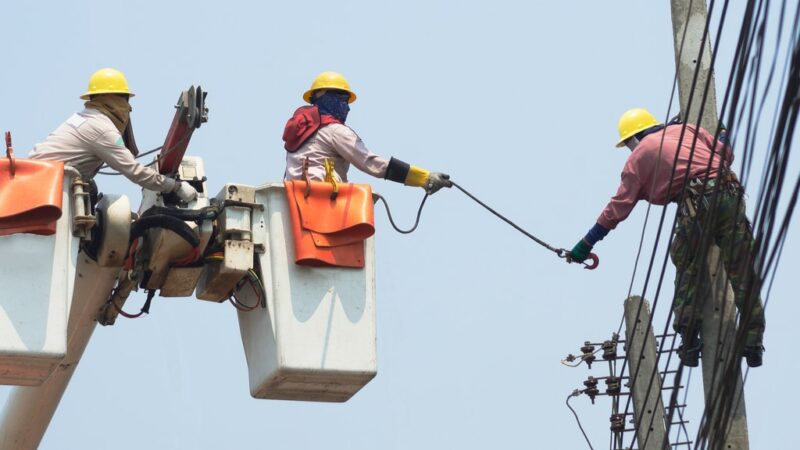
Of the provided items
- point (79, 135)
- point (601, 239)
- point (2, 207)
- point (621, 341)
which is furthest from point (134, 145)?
point (621, 341)

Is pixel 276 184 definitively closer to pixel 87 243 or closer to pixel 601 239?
pixel 87 243

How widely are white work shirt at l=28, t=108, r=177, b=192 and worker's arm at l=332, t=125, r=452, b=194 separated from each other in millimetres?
1239

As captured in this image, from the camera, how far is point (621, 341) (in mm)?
12352

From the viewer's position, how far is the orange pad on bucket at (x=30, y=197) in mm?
9305

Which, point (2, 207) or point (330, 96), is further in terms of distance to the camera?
point (330, 96)

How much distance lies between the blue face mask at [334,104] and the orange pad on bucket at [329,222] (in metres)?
0.92

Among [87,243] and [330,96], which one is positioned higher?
[330,96]

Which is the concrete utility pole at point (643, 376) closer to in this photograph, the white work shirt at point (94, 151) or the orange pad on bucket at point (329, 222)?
the orange pad on bucket at point (329, 222)

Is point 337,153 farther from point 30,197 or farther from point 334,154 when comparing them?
point 30,197

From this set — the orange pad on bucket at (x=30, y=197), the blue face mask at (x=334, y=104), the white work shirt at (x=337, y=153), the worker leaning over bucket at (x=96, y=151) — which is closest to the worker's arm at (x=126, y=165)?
the worker leaning over bucket at (x=96, y=151)

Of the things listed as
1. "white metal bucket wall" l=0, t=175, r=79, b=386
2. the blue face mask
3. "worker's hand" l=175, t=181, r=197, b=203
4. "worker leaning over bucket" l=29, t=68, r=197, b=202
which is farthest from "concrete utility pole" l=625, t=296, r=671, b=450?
"white metal bucket wall" l=0, t=175, r=79, b=386

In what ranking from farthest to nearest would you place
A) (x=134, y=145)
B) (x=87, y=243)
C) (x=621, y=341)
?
(x=621, y=341), (x=134, y=145), (x=87, y=243)

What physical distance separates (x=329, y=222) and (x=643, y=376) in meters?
2.84

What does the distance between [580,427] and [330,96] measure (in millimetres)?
3312
